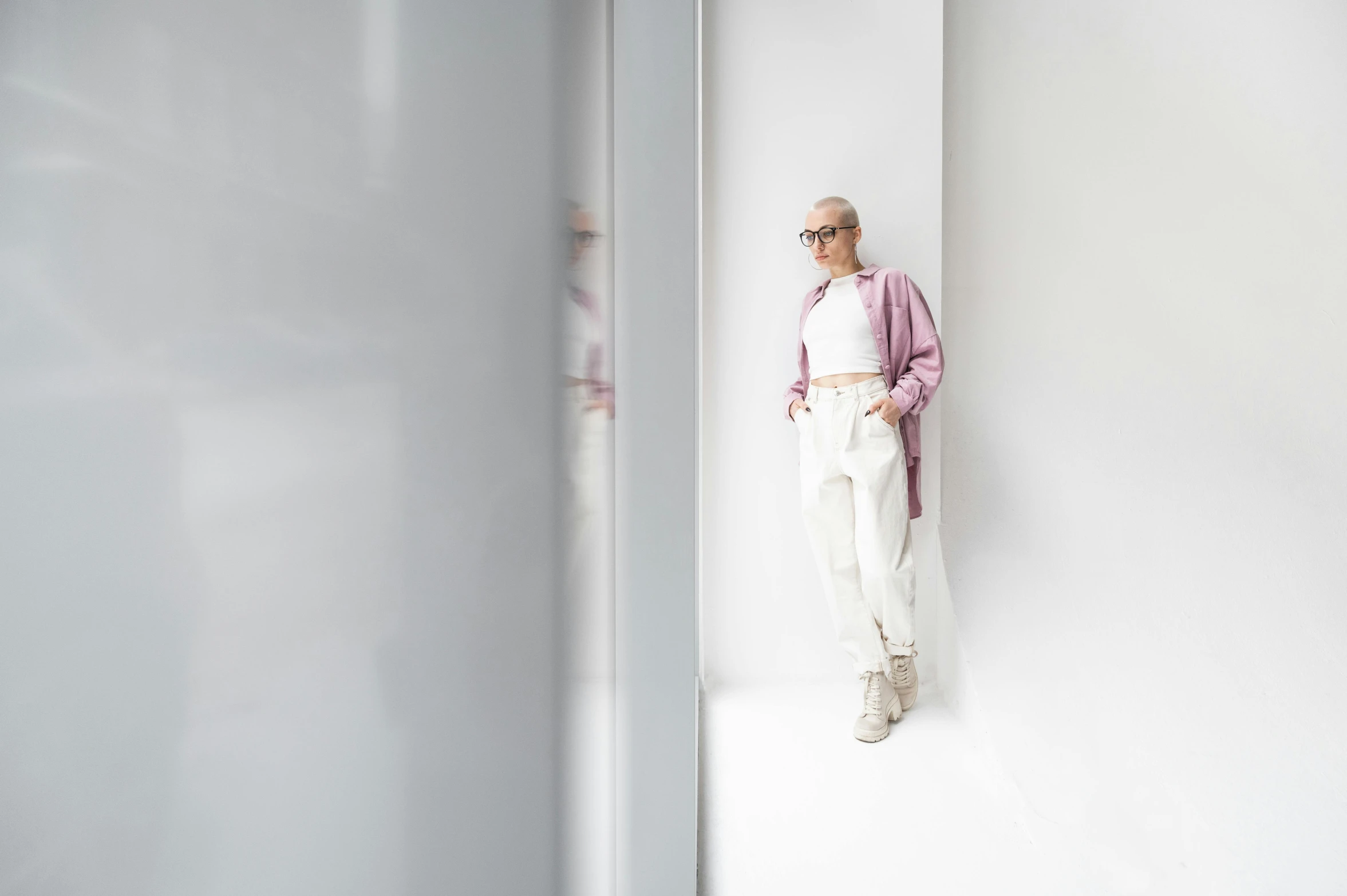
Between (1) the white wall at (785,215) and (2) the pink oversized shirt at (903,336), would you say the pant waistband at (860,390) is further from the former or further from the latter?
(1) the white wall at (785,215)

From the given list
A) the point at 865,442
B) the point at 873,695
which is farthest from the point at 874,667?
the point at 865,442

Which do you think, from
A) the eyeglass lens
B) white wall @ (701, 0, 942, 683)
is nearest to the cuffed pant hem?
white wall @ (701, 0, 942, 683)

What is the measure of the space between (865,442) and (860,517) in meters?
0.14

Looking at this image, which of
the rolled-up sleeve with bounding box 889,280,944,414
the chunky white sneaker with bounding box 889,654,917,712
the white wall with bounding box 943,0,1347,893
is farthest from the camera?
the chunky white sneaker with bounding box 889,654,917,712

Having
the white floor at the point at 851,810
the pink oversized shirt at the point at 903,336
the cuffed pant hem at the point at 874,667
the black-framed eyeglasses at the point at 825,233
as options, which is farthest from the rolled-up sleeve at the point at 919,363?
the white floor at the point at 851,810

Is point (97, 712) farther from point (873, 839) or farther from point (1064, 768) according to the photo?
point (1064, 768)

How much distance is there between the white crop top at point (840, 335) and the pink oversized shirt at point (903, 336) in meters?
0.01

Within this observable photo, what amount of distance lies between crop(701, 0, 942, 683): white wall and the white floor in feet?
0.62

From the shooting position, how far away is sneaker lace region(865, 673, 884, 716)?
3.29 ft

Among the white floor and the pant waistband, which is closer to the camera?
the white floor

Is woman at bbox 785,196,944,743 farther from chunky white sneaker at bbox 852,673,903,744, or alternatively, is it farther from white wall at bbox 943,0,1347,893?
white wall at bbox 943,0,1347,893

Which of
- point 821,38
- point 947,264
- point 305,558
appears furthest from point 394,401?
point 821,38

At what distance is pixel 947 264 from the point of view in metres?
1.14

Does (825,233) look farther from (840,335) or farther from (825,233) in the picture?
(840,335)
